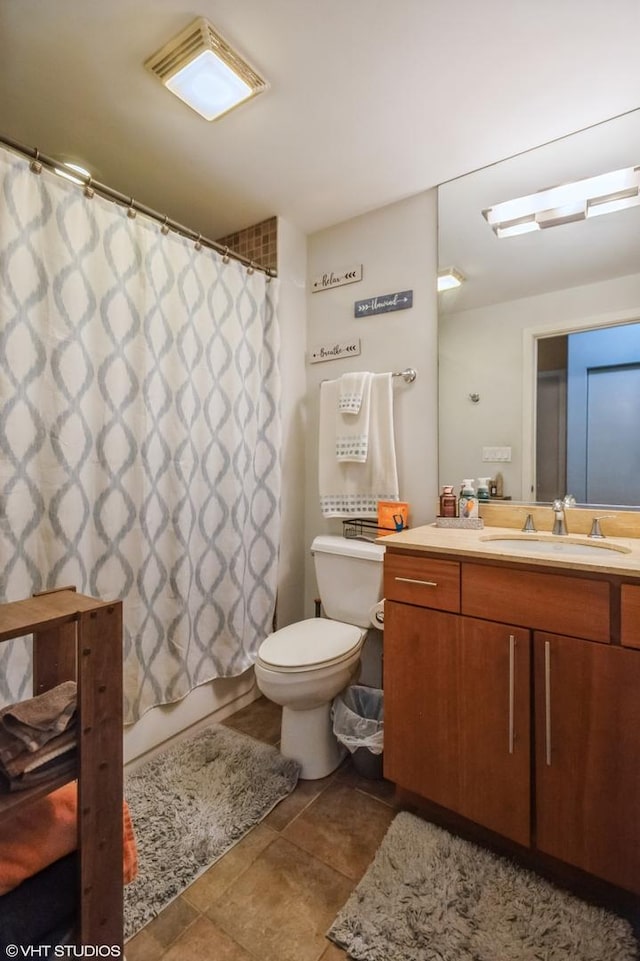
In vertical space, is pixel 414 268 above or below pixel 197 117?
below

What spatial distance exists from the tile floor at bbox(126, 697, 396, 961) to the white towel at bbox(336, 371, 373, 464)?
4.10 feet

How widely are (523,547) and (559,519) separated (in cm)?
19

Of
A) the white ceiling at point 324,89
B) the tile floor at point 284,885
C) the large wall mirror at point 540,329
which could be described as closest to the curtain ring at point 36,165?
the white ceiling at point 324,89

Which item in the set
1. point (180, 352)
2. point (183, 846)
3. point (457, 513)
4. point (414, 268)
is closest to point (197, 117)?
point (180, 352)

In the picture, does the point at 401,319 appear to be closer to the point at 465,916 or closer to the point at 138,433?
the point at 138,433

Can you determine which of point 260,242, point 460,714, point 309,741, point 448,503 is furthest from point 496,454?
point 260,242

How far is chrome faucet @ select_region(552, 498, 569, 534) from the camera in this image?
57.2 inches

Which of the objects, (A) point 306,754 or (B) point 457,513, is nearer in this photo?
(A) point 306,754

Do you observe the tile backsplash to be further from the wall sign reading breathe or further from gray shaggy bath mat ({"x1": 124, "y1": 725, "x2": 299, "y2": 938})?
gray shaggy bath mat ({"x1": 124, "y1": 725, "x2": 299, "y2": 938})

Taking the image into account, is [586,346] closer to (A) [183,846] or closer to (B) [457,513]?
(B) [457,513]

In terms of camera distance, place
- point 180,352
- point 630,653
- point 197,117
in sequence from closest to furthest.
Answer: point 630,653 < point 197,117 < point 180,352

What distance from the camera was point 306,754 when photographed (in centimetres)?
152

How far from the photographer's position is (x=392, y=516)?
1784 millimetres

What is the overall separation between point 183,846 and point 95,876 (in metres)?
0.66
